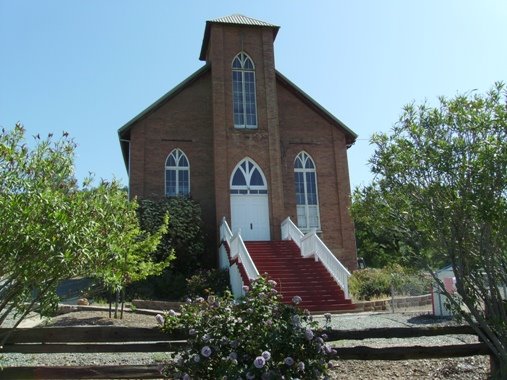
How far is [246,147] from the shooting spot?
69.2 feet

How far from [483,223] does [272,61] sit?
18.2 metres

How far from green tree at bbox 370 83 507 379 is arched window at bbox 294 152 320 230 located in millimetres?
15514

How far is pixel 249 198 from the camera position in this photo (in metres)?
20.9

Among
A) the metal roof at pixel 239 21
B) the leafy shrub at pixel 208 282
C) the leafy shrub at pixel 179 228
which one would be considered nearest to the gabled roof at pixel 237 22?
the metal roof at pixel 239 21

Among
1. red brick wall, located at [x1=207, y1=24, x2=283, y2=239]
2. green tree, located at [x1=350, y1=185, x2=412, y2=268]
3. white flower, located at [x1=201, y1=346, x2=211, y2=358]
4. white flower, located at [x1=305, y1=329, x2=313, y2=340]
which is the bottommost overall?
white flower, located at [x1=201, y1=346, x2=211, y2=358]

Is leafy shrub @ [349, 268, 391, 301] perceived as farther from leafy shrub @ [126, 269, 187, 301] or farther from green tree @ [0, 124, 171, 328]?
green tree @ [0, 124, 171, 328]

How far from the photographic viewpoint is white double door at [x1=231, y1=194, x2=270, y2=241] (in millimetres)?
20594

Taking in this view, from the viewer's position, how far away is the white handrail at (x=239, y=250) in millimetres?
14492

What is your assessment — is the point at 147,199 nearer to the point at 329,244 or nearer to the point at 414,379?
the point at 329,244

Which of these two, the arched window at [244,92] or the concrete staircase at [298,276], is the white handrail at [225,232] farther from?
the arched window at [244,92]

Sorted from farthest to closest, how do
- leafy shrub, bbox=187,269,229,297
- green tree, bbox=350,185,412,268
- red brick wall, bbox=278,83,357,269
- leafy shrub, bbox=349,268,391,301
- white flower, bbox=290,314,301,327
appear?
red brick wall, bbox=278,83,357,269 → leafy shrub, bbox=349,268,391,301 → leafy shrub, bbox=187,269,229,297 → green tree, bbox=350,185,412,268 → white flower, bbox=290,314,301,327

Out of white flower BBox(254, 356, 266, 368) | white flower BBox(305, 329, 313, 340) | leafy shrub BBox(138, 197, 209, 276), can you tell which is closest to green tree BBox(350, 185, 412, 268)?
white flower BBox(305, 329, 313, 340)

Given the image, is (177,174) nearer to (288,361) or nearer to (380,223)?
(380,223)

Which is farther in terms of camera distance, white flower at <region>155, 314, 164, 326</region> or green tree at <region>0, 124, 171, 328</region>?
white flower at <region>155, 314, 164, 326</region>
